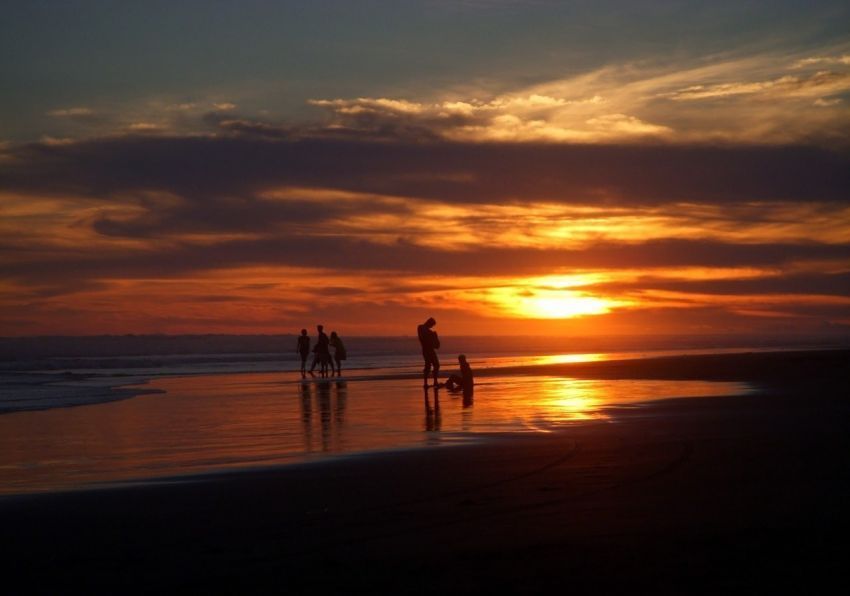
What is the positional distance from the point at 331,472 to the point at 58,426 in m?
9.80

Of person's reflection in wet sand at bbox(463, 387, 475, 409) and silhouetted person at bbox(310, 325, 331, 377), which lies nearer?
person's reflection in wet sand at bbox(463, 387, 475, 409)

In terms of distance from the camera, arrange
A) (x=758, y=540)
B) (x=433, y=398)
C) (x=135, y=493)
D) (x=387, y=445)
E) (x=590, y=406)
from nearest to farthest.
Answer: (x=758, y=540) → (x=135, y=493) → (x=387, y=445) → (x=590, y=406) → (x=433, y=398)

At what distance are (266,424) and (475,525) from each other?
37.1 feet

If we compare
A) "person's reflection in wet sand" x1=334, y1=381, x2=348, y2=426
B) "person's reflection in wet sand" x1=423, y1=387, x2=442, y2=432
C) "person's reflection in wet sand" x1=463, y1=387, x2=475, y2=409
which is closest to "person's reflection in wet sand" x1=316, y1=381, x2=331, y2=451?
"person's reflection in wet sand" x1=334, y1=381, x2=348, y2=426

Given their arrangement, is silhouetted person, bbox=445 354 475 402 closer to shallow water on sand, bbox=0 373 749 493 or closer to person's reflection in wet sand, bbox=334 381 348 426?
shallow water on sand, bbox=0 373 749 493

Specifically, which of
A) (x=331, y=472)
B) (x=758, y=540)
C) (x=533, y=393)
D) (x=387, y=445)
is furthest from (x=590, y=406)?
(x=758, y=540)

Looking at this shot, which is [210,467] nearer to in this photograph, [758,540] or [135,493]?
[135,493]

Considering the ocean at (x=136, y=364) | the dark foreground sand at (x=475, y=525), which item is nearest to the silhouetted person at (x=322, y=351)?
the ocean at (x=136, y=364)

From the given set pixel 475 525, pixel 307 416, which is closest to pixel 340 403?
pixel 307 416

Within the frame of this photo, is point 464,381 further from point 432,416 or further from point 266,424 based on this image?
point 266,424

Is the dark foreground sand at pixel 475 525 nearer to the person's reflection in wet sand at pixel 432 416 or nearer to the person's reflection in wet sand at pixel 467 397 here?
the person's reflection in wet sand at pixel 432 416

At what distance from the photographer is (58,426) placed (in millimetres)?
18469

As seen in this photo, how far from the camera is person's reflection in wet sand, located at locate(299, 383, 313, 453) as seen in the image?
14478 mm

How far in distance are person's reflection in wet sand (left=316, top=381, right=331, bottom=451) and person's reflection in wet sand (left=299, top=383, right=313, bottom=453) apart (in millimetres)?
221
